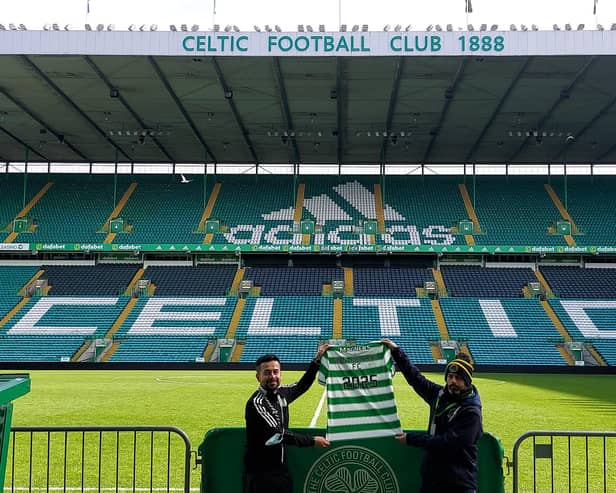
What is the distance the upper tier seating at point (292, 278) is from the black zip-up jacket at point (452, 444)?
3303cm

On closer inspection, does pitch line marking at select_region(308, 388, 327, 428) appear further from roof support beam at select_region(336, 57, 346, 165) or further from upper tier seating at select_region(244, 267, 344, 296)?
upper tier seating at select_region(244, 267, 344, 296)

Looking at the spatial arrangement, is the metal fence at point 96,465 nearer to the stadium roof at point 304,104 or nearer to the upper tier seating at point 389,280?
the stadium roof at point 304,104

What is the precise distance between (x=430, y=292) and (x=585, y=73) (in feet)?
46.4

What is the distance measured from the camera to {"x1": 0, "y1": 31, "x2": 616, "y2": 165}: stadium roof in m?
28.1

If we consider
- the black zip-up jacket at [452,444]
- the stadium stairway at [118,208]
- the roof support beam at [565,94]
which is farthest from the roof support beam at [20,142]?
the black zip-up jacket at [452,444]

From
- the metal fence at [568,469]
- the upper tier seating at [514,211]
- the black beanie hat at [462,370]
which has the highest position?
the upper tier seating at [514,211]

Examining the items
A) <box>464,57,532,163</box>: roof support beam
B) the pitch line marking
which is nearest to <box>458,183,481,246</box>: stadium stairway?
<box>464,57,532,163</box>: roof support beam

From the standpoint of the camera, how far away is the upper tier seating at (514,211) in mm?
40594

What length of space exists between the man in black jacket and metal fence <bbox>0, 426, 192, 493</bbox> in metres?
1.61

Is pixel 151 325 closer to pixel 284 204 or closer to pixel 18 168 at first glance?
pixel 284 204

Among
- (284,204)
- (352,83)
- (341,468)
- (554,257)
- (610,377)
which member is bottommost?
(610,377)

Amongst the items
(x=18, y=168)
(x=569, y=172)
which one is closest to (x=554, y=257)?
(x=569, y=172)

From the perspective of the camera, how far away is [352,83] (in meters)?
30.7

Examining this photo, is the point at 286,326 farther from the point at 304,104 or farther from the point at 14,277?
the point at 14,277
